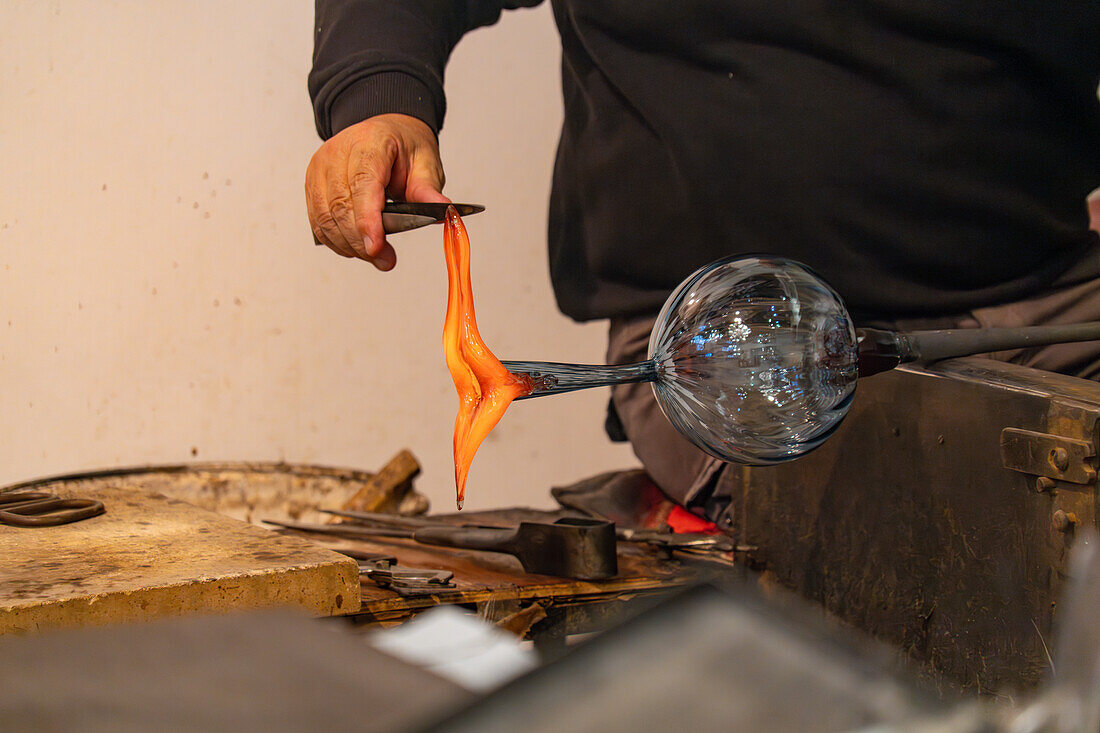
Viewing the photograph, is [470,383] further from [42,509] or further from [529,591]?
[42,509]

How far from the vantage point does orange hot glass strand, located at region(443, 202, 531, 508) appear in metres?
0.57

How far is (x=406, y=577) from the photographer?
2.60 feet

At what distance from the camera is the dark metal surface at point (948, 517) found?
2.01ft

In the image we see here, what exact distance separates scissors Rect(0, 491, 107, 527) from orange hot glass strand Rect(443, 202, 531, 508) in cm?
46

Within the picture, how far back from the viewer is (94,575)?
2.15ft

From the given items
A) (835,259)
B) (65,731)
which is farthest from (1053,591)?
(65,731)

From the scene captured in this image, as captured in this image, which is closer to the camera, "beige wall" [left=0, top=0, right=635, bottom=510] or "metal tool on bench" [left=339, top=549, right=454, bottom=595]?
"metal tool on bench" [left=339, top=549, right=454, bottom=595]

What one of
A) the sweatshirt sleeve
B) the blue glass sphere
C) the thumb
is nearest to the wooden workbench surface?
the blue glass sphere

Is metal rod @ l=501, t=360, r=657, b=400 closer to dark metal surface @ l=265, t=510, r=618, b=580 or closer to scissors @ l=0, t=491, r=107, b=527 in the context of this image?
dark metal surface @ l=265, t=510, r=618, b=580

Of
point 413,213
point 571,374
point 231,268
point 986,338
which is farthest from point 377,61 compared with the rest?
point 231,268

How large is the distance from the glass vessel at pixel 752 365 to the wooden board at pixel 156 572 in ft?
0.79

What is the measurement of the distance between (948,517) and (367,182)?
21.5 inches

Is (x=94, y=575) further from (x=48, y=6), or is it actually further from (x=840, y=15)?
(x=48, y=6)

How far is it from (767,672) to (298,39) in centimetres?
157
